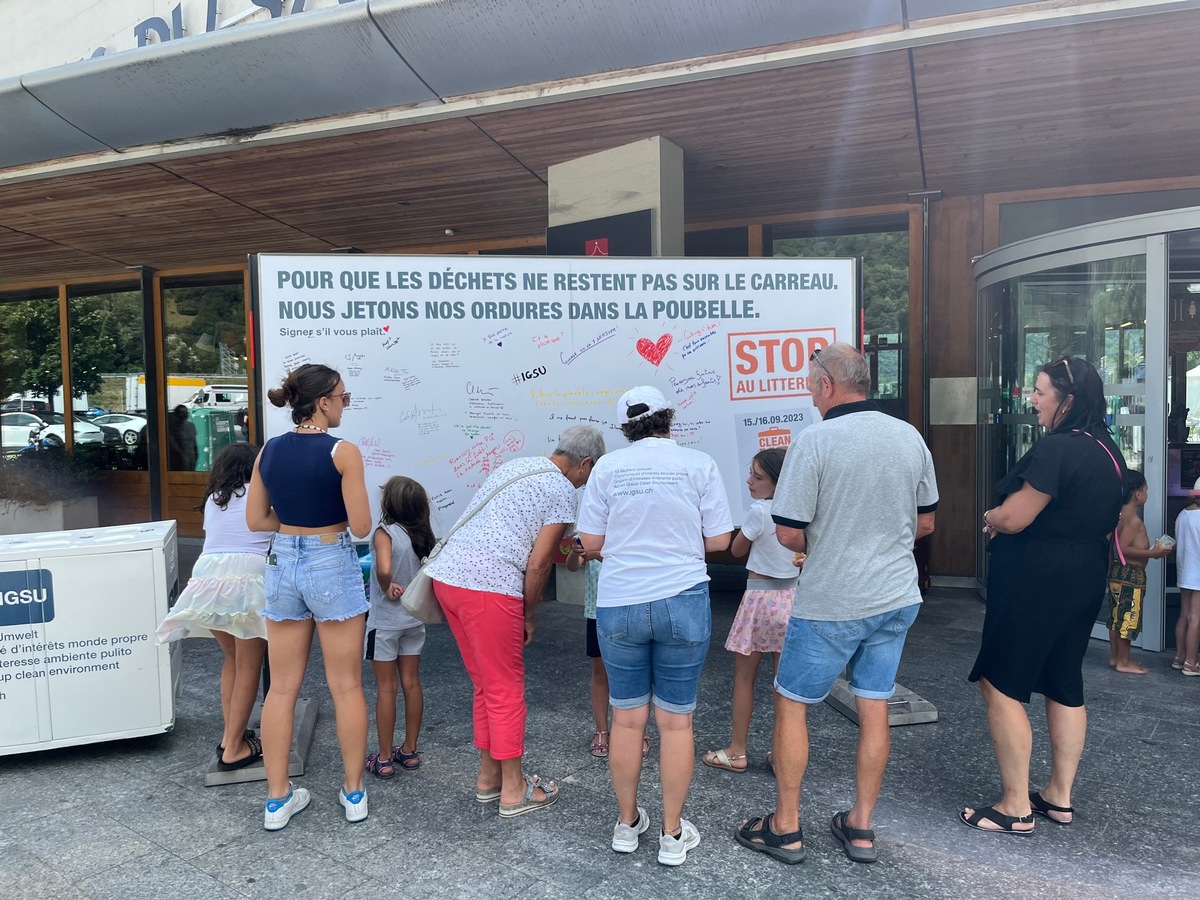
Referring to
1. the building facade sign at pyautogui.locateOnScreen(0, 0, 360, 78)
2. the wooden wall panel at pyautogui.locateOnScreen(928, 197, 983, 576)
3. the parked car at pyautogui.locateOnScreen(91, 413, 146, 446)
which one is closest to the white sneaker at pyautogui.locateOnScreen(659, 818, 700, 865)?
the building facade sign at pyautogui.locateOnScreen(0, 0, 360, 78)

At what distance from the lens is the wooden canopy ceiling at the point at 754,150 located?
4.74 metres

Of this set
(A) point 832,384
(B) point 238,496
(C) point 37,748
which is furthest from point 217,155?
(A) point 832,384

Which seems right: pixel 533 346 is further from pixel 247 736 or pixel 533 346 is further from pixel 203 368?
pixel 203 368

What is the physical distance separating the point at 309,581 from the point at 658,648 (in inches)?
50.3

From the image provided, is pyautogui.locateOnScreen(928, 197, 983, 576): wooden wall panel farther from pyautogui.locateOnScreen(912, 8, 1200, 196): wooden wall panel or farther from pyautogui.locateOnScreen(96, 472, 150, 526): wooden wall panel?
pyautogui.locateOnScreen(96, 472, 150, 526): wooden wall panel

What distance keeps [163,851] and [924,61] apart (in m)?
5.00

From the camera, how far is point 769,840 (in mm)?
3006

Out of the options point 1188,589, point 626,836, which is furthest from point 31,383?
point 1188,589

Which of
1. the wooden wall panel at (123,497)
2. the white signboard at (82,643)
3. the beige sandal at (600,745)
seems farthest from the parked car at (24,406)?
the beige sandal at (600,745)

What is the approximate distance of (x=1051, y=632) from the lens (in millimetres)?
3092

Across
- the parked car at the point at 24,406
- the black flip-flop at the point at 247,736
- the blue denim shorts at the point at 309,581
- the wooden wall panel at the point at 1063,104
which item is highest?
the wooden wall panel at the point at 1063,104

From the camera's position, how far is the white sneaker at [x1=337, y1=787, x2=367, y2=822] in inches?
129

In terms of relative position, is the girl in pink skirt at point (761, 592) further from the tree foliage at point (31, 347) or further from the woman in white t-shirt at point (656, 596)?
the tree foliage at point (31, 347)

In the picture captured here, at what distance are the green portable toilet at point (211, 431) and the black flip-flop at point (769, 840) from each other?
901 cm
